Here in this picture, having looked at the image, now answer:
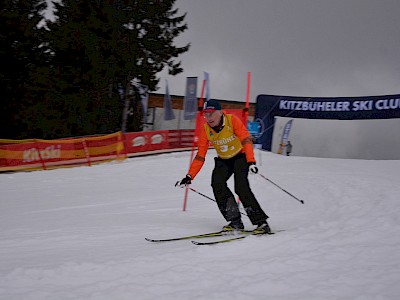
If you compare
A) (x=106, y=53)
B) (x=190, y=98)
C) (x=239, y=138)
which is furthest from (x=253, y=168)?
(x=106, y=53)

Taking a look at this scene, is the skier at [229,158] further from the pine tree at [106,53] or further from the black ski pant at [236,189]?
the pine tree at [106,53]

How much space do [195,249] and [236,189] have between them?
1.08 metres

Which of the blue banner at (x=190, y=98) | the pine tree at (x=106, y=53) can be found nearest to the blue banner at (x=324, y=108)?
the blue banner at (x=190, y=98)

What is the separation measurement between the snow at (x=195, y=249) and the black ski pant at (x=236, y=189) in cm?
44

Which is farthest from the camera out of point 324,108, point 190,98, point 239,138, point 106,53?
point 106,53

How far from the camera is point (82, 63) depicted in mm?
26438

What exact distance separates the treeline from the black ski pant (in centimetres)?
2176

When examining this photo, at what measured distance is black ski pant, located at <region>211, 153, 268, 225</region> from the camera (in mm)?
4656

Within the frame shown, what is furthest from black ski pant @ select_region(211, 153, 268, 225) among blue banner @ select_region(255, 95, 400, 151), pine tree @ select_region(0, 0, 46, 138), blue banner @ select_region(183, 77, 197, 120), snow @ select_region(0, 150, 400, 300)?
pine tree @ select_region(0, 0, 46, 138)

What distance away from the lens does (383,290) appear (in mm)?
2766

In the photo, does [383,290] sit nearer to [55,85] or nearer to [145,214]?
[145,214]

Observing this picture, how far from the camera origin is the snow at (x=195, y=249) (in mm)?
2852

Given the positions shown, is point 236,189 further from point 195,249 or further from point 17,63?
point 17,63

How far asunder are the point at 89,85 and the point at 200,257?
24.3 m
